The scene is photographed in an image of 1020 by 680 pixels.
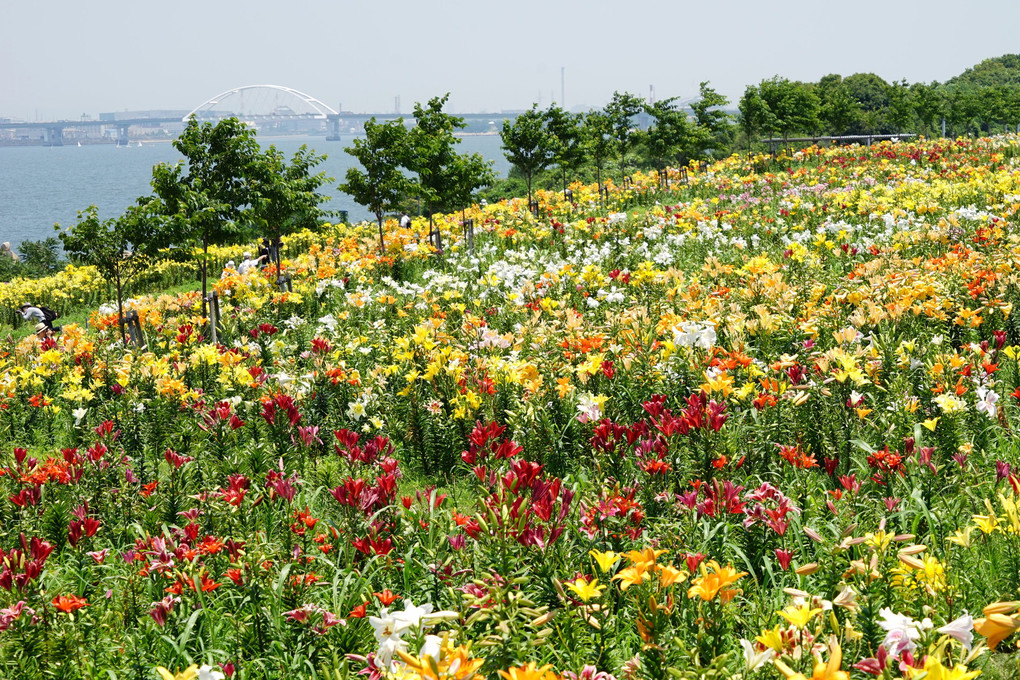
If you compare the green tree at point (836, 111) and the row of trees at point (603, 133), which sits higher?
the green tree at point (836, 111)

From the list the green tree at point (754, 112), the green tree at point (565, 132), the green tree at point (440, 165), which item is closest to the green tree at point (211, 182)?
the green tree at point (440, 165)

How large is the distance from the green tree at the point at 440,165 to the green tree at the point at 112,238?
6326mm

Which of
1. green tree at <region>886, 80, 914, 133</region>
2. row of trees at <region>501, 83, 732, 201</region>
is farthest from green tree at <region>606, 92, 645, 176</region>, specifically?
green tree at <region>886, 80, 914, 133</region>

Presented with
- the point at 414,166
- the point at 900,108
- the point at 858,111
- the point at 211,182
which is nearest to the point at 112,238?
the point at 211,182

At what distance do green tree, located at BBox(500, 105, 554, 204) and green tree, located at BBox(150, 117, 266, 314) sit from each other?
7.95 meters

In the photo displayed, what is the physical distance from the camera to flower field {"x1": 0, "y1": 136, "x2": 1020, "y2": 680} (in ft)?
7.56

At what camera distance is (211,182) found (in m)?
11.1

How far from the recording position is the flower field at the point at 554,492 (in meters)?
2.30

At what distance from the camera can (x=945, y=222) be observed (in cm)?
874

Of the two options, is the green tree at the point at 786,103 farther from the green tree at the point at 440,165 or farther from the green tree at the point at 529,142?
the green tree at the point at 440,165

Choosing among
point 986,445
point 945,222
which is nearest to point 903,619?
point 986,445

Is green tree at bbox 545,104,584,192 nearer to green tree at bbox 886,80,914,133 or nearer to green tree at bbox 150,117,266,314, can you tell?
green tree at bbox 150,117,266,314

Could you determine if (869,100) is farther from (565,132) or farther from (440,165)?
(440,165)

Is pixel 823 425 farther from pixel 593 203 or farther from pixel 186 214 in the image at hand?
pixel 593 203
